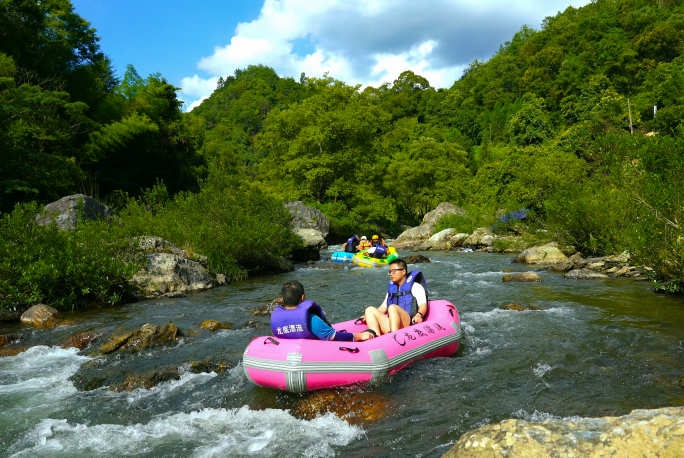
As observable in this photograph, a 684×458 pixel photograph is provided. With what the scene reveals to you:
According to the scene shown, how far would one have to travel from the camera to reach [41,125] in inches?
659

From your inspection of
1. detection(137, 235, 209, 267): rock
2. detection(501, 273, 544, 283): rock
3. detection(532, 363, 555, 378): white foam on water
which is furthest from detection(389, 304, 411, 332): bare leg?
detection(137, 235, 209, 267): rock

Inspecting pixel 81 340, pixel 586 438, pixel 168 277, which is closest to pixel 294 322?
pixel 586 438

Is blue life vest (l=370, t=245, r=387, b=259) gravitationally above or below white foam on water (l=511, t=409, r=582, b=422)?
above

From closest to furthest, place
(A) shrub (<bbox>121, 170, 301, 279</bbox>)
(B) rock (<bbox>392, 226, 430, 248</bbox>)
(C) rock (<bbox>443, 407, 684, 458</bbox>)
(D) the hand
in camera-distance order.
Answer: (C) rock (<bbox>443, 407, 684, 458</bbox>) → (D) the hand → (A) shrub (<bbox>121, 170, 301, 279</bbox>) → (B) rock (<bbox>392, 226, 430, 248</bbox>)

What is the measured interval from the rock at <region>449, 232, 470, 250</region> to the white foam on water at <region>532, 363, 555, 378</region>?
1731 centimetres

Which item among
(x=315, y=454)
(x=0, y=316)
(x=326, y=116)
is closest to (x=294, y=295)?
(x=315, y=454)

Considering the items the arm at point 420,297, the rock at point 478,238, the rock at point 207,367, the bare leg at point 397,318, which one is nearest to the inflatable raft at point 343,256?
the rock at point 478,238

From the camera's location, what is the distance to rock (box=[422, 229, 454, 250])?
73.8 feet

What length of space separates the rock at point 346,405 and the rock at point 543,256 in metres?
12.0

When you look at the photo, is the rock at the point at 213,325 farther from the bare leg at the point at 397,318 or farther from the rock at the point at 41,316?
the bare leg at the point at 397,318

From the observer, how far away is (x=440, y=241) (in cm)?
2367

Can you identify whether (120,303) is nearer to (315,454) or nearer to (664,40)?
(315,454)

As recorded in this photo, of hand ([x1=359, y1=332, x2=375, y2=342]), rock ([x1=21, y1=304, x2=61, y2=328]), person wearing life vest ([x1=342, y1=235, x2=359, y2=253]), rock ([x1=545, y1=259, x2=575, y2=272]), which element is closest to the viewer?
hand ([x1=359, y1=332, x2=375, y2=342])

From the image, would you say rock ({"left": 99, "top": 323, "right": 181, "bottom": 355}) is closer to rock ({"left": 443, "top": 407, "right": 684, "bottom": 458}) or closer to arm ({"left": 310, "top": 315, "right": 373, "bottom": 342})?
arm ({"left": 310, "top": 315, "right": 373, "bottom": 342})
